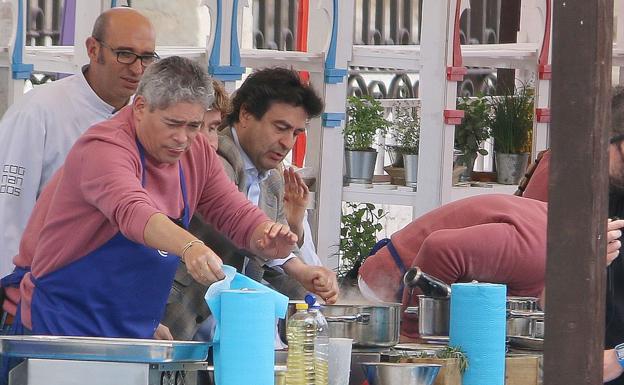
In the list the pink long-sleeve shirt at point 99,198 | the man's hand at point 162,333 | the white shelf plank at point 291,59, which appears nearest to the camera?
the pink long-sleeve shirt at point 99,198

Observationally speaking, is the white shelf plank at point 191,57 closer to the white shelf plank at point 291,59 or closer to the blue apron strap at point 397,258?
the white shelf plank at point 291,59

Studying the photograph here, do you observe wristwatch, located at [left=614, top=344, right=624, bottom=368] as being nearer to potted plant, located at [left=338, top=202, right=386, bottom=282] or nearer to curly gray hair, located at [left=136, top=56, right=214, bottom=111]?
curly gray hair, located at [left=136, top=56, right=214, bottom=111]

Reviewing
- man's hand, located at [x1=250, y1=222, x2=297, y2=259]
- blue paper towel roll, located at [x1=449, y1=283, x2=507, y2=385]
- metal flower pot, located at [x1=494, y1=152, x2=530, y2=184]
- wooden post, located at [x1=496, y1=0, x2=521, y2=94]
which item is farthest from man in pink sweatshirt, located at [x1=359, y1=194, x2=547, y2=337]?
wooden post, located at [x1=496, y1=0, x2=521, y2=94]

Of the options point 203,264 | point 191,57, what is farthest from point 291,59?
point 203,264

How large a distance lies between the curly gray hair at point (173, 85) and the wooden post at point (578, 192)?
0.90 m

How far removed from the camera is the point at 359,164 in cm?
598

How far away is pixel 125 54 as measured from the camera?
442cm

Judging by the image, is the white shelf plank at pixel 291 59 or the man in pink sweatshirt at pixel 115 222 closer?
the man in pink sweatshirt at pixel 115 222

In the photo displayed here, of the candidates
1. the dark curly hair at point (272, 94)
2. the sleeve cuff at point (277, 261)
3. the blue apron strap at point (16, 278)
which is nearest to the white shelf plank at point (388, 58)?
the dark curly hair at point (272, 94)

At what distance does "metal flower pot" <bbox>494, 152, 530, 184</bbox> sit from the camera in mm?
6336

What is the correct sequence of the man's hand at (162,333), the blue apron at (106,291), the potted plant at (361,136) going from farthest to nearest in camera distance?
the potted plant at (361,136) < the man's hand at (162,333) < the blue apron at (106,291)

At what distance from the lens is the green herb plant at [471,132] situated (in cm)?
627

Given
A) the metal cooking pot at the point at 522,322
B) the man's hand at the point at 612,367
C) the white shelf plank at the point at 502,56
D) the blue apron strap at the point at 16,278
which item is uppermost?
the white shelf plank at the point at 502,56

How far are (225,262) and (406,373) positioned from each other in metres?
0.90
